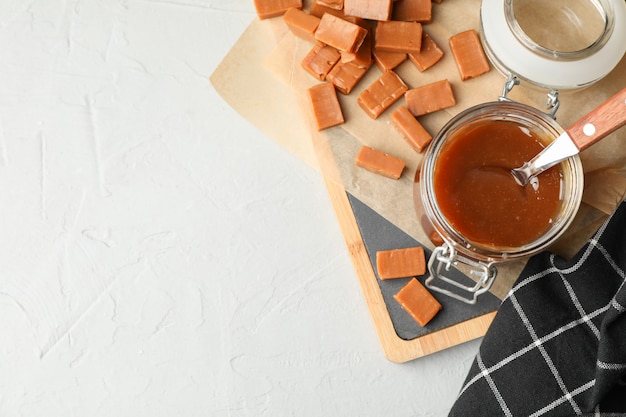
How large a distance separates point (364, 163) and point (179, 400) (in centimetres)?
58

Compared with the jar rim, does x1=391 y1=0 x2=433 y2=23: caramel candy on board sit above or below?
below

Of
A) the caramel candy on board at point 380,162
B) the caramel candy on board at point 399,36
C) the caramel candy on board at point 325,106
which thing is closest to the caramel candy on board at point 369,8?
the caramel candy on board at point 399,36

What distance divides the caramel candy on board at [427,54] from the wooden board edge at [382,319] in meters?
Answer: 0.28

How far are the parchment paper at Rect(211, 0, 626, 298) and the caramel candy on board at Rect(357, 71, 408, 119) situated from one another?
0.8 inches

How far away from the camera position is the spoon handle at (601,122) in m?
1.08

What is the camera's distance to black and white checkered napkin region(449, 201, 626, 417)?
1.23 metres

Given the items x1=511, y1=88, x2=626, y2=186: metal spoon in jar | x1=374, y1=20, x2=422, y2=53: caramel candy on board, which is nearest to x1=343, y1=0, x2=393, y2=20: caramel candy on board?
x1=374, y1=20, x2=422, y2=53: caramel candy on board

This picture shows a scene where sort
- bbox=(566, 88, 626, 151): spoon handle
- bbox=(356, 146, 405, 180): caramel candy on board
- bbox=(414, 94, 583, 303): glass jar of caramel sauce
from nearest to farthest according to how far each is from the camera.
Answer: bbox=(566, 88, 626, 151): spoon handle
bbox=(414, 94, 583, 303): glass jar of caramel sauce
bbox=(356, 146, 405, 180): caramel candy on board

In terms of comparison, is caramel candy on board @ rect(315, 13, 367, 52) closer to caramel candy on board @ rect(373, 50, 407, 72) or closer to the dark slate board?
caramel candy on board @ rect(373, 50, 407, 72)

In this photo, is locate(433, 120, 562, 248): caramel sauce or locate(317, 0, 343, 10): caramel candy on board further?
locate(317, 0, 343, 10): caramel candy on board

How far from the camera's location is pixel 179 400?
1.38m

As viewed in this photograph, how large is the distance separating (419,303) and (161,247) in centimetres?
52

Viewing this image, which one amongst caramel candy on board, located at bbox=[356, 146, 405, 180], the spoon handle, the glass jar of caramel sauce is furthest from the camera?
caramel candy on board, located at bbox=[356, 146, 405, 180]

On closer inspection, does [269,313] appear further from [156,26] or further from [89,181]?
[156,26]
